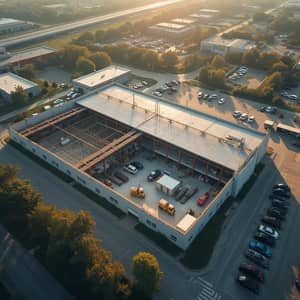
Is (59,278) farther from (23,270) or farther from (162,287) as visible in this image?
(162,287)

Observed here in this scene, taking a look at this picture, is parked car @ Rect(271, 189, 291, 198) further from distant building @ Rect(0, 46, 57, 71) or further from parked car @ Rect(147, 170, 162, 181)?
distant building @ Rect(0, 46, 57, 71)

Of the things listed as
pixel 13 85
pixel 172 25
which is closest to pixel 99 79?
pixel 13 85

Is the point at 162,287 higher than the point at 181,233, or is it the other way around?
the point at 181,233

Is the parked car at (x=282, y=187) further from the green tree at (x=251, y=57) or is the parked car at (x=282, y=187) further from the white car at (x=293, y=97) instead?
the green tree at (x=251, y=57)

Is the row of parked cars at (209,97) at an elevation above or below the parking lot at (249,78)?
above

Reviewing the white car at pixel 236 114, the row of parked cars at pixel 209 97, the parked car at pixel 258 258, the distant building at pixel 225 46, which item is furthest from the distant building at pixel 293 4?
the parked car at pixel 258 258

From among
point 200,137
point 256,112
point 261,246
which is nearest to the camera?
point 261,246

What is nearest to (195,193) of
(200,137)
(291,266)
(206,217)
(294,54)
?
(206,217)

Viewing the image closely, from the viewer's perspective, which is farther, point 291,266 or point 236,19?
point 236,19
